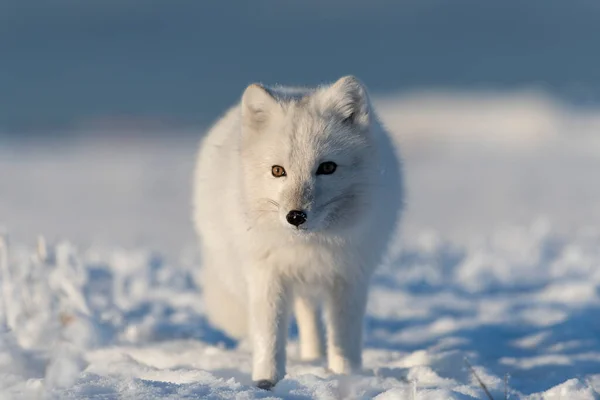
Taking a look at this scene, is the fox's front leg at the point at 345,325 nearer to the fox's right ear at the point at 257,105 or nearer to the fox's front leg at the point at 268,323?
the fox's front leg at the point at 268,323

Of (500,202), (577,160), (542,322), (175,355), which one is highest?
(577,160)

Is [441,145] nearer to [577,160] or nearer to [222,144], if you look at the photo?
A: [577,160]

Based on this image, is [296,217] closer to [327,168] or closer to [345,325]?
[327,168]

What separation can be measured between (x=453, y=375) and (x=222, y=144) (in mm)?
1709

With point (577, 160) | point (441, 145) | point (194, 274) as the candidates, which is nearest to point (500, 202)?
point (577, 160)

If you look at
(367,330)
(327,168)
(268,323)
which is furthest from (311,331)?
(327,168)

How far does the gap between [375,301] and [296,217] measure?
342 cm

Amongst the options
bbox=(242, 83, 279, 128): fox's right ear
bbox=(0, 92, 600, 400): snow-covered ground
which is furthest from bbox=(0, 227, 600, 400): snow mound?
bbox=(242, 83, 279, 128): fox's right ear

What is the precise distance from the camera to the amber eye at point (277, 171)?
331cm

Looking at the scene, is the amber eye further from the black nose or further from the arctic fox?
the black nose

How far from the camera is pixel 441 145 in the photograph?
22062 mm

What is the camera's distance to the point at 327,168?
3.34 meters

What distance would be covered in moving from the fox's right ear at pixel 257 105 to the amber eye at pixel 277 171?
29 cm

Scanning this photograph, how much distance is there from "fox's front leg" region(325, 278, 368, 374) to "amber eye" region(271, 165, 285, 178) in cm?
78
